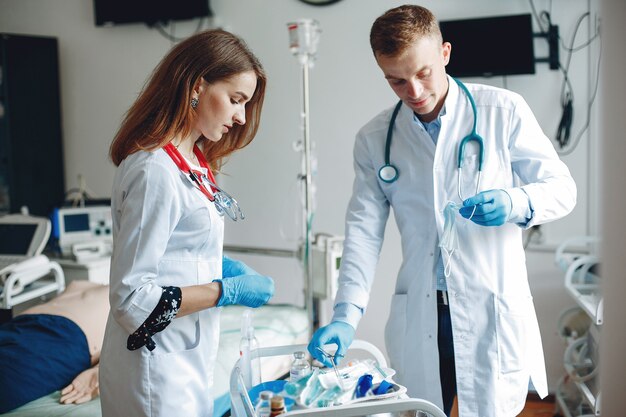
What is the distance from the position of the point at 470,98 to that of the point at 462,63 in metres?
1.43

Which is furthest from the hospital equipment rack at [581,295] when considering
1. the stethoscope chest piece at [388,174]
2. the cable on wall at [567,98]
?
the stethoscope chest piece at [388,174]

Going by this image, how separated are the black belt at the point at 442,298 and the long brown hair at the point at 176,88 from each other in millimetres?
715

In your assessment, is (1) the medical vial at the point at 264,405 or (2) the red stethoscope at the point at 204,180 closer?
(1) the medical vial at the point at 264,405

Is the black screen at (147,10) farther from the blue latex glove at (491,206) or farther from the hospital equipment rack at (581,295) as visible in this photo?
the blue latex glove at (491,206)

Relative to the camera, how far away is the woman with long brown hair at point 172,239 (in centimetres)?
117

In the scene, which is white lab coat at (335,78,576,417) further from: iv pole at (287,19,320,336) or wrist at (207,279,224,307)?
iv pole at (287,19,320,336)

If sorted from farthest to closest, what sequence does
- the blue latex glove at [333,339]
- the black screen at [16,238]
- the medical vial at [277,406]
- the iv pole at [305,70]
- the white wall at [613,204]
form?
1. the black screen at [16,238]
2. the iv pole at [305,70]
3. the blue latex glove at [333,339]
4. the medical vial at [277,406]
5. the white wall at [613,204]

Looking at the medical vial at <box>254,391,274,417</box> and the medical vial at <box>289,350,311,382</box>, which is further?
the medical vial at <box>289,350,311,382</box>

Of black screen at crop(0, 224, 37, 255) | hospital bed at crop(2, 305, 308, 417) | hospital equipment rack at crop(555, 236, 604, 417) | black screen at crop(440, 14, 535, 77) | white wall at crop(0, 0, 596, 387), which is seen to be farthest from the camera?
black screen at crop(0, 224, 37, 255)

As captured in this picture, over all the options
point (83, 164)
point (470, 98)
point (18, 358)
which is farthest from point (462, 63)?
point (83, 164)

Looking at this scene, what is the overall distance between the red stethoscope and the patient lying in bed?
3.36 ft

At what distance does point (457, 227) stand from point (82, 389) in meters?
1.38

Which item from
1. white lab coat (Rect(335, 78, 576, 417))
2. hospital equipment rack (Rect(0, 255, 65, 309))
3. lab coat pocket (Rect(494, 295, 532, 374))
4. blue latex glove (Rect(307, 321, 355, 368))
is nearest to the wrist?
blue latex glove (Rect(307, 321, 355, 368))

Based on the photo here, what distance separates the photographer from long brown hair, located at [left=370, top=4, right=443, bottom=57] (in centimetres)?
137
